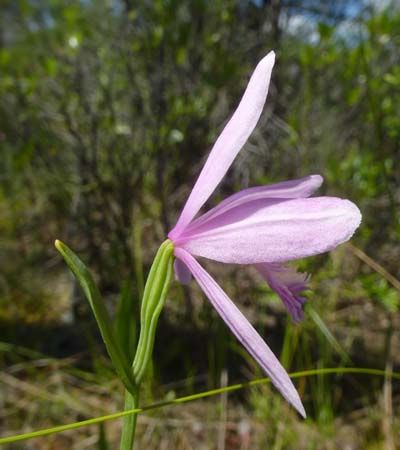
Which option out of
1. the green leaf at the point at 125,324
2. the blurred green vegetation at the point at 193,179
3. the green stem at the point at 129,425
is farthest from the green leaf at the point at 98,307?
the blurred green vegetation at the point at 193,179

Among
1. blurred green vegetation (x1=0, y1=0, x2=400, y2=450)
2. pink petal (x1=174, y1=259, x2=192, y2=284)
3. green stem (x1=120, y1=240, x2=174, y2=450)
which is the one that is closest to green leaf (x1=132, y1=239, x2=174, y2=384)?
green stem (x1=120, y1=240, x2=174, y2=450)

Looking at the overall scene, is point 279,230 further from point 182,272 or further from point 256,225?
point 182,272

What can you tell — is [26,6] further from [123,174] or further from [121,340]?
[121,340]

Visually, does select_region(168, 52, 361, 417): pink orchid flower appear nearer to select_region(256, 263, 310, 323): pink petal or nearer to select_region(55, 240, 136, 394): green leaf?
select_region(256, 263, 310, 323): pink petal

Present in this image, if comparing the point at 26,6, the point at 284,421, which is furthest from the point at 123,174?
the point at 284,421

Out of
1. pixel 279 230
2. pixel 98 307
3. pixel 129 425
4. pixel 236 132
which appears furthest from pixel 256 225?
pixel 129 425

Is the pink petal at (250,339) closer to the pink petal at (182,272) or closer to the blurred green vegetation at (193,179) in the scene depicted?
the pink petal at (182,272)
